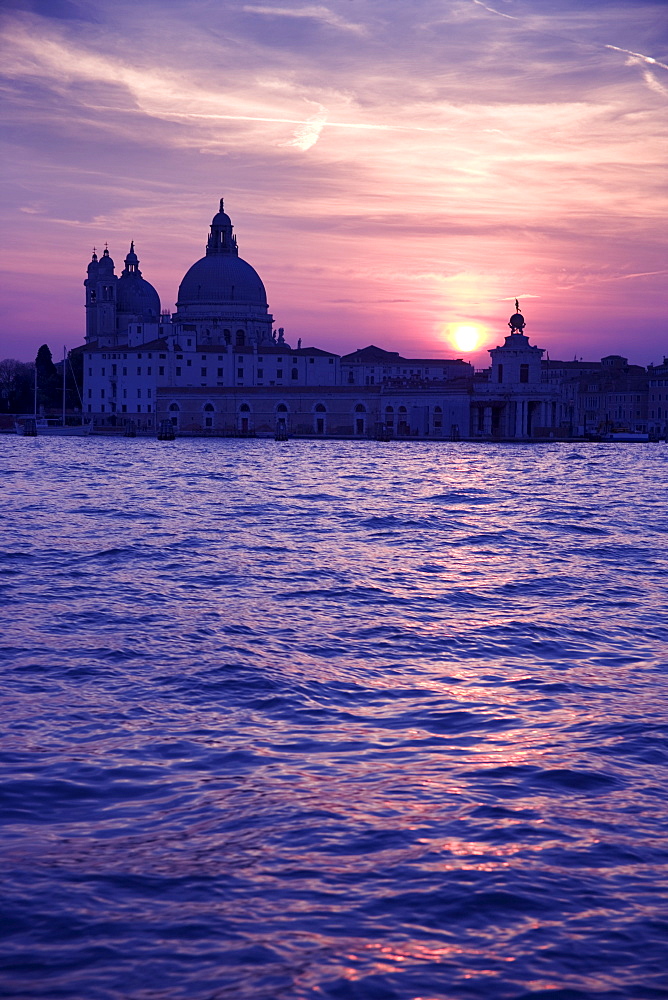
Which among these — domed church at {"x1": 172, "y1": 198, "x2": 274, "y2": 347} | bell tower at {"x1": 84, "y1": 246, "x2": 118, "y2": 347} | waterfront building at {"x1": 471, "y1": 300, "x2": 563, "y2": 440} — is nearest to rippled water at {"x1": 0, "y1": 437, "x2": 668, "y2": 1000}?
waterfront building at {"x1": 471, "y1": 300, "x2": 563, "y2": 440}

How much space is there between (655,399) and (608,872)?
7991 cm

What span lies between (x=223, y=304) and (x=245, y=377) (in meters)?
6.85


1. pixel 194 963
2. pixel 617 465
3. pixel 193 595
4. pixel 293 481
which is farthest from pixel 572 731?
pixel 617 465

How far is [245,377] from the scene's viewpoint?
7594cm

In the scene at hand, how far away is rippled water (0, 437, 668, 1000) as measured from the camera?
3227mm

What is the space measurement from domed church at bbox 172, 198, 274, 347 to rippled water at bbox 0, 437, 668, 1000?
68.7 metres

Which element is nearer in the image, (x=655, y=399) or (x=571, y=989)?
(x=571, y=989)

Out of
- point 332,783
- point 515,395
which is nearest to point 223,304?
point 515,395

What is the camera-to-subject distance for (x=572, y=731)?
5.39 meters

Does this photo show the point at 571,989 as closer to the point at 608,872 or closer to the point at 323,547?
the point at 608,872

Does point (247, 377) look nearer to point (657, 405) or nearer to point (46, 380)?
point (46, 380)

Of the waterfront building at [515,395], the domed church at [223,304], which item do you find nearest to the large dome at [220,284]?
the domed church at [223,304]

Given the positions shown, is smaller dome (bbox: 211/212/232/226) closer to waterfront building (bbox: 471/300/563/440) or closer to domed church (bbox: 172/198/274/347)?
domed church (bbox: 172/198/274/347)

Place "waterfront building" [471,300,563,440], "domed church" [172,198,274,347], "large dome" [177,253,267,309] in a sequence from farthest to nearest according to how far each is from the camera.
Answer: "large dome" [177,253,267,309]
"domed church" [172,198,274,347]
"waterfront building" [471,300,563,440]
